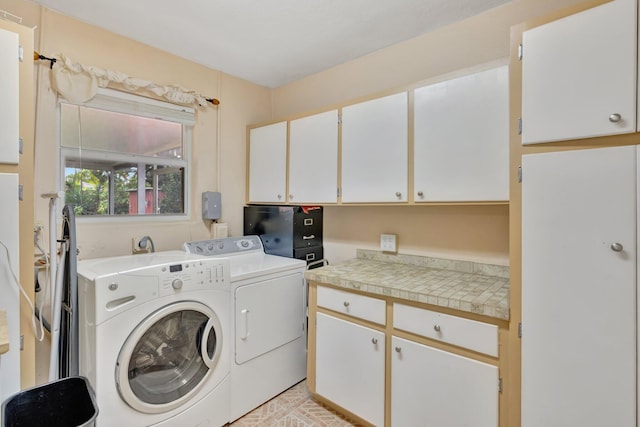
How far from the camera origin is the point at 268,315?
2.05 metres

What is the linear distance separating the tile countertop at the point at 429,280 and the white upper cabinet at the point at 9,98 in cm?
156

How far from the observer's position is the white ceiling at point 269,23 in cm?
180

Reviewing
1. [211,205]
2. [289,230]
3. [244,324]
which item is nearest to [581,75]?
[289,230]

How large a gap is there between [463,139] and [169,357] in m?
1.96

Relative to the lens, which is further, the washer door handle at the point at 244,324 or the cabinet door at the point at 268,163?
the cabinet door at the point at 268,163

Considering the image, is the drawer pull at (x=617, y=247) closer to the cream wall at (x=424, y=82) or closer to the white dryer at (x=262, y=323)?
the cream wall at (x=424, y=82)

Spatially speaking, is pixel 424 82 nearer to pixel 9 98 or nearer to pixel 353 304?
pixel 353 304

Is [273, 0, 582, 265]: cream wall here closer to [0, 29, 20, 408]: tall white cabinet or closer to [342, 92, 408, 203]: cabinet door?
[342, 92, 408, 203]: cabinet door

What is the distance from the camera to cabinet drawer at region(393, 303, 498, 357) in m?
1.38

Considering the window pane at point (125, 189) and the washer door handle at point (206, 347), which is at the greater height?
the window pane at point (125, 189)

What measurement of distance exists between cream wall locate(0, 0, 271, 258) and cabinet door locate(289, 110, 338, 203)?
2.03 feet

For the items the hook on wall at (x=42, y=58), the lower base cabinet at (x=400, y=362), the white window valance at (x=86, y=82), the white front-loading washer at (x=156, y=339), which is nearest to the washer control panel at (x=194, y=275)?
the white front-loading washer at (x=156, y=339)

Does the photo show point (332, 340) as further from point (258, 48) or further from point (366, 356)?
point (258, 48)

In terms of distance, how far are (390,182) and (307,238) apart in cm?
88
